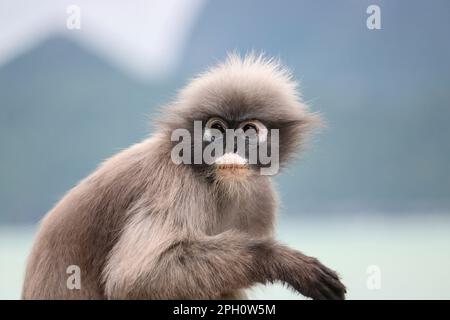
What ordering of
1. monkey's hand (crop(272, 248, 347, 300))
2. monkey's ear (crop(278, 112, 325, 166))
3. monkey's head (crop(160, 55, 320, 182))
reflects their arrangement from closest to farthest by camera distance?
monkey's hand (crop(272, 248, 347, 300)) → monkey's head (crop(160, 55, 320, 182)) → monkey's ear (crop(278, 112, 325, 166))

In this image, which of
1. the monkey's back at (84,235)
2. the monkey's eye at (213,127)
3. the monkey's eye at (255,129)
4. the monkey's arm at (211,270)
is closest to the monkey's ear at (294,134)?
the monkey's eye at (255,129)

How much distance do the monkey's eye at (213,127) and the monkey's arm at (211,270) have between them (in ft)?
1.71

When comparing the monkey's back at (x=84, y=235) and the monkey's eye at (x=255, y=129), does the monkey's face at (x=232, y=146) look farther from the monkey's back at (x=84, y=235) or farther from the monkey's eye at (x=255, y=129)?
the monkey's back at (x=84, y=235)

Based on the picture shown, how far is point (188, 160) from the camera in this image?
149 inches

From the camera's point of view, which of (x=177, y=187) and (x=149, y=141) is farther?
(x=149, y=141)

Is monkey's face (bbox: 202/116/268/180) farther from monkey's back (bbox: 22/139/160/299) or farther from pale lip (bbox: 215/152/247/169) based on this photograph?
monkey's back (bbox: 22/139/160/299)

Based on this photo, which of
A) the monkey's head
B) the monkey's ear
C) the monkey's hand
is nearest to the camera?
the monkey's hand

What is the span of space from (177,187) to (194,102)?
44cm

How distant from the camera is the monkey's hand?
3529 mm

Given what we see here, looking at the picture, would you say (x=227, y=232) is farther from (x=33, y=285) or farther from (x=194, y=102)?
(x=33, y=285)

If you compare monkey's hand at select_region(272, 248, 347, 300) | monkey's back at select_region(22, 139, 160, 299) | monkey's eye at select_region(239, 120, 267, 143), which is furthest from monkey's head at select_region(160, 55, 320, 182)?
monkey's hand at select_region(272, 248, 347, 300)
